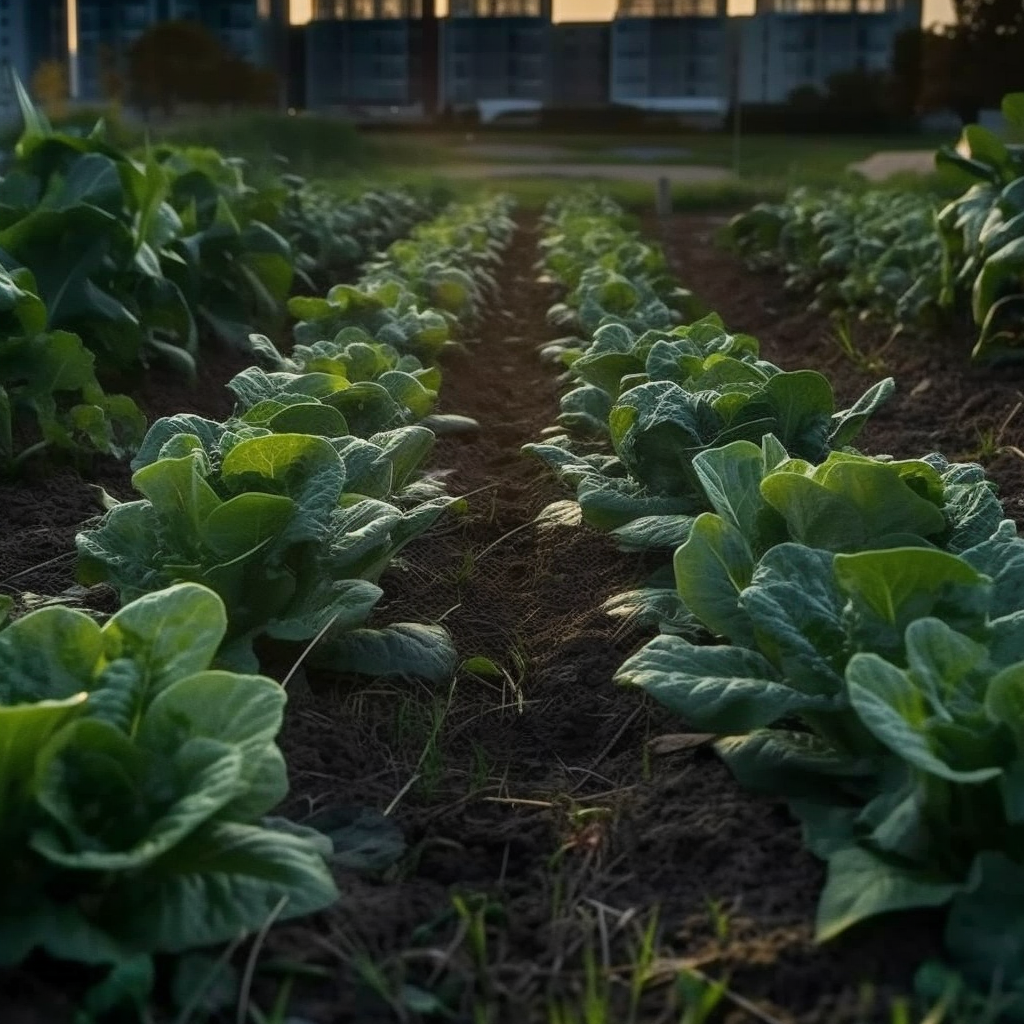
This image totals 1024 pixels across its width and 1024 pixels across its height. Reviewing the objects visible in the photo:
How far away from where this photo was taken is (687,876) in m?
2.05

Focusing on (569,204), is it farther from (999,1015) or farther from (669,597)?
(999,1015)

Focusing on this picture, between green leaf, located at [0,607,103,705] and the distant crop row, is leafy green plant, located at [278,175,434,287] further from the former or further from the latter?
green leaf, located at [0,607,103,705]

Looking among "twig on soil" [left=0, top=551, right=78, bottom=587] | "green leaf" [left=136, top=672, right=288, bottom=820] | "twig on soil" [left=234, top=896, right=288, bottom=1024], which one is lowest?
"twig on soil" [left=0, top=551, right=78, bottom=587]

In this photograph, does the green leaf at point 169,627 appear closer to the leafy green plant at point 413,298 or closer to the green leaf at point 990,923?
the green leaf at point 990,923

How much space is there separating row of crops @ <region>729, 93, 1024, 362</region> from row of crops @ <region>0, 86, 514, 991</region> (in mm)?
2512

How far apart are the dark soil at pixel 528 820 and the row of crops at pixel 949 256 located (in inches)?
67.1

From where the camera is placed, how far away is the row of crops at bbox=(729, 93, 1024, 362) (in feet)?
19.2

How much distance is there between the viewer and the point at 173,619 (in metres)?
1.99

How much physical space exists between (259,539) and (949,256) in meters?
4.92

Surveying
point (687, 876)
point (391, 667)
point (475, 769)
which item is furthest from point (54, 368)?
point (687, 876)

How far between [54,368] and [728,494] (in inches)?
87.4

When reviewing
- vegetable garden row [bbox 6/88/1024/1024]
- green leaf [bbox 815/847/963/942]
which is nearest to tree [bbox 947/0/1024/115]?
vegetable garden row [bbox 6/88/1024/1024]

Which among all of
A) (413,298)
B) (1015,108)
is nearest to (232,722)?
(413,298)

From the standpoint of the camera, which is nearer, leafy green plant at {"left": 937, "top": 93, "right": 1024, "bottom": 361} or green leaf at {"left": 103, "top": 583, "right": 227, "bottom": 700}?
green leaf at {"left": 103, "top": 583, "right": 227, "bottom": 700}
